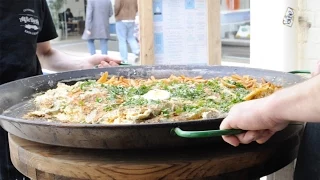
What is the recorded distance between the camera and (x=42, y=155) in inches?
56.3

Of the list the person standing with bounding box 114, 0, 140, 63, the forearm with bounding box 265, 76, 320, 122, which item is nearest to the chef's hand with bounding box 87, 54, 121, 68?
the forearm with bounding box 265, 76, 320, 122

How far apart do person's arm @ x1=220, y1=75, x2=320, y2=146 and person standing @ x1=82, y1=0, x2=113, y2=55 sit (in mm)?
7646

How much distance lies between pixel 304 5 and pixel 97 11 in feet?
19.0

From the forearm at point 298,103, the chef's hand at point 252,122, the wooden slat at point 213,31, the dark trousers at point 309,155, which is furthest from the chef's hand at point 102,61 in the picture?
the forearm at point 298,103

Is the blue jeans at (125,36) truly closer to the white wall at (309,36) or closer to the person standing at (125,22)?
the person standing at (125,22)

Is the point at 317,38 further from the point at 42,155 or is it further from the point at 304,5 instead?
the point at 42,155

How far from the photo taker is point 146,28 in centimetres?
336

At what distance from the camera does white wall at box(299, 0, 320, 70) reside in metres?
3.38

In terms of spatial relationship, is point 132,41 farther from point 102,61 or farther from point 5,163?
point 5,163

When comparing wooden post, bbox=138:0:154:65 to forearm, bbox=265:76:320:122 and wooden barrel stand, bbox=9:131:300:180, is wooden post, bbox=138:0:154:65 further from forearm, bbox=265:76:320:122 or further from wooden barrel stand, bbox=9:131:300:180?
forearm, bbox=265:76:320:122

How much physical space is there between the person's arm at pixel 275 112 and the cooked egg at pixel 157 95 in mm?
609

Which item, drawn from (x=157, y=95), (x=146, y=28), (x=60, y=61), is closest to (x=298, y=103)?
(x=157, y=95)

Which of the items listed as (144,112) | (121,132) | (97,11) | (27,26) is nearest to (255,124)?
(121,132)

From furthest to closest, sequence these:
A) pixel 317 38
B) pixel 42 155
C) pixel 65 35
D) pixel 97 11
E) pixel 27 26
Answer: pixel 65 35, pixel 97 11, pixel 317 38, pixel 27 26, pixel 42 155
